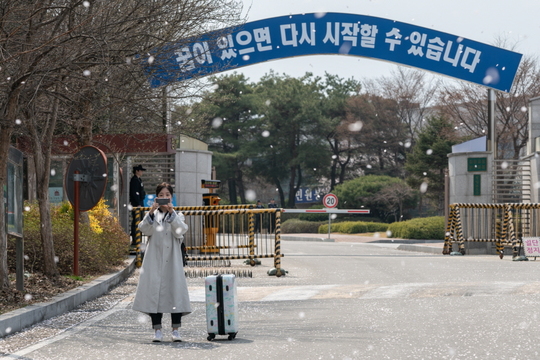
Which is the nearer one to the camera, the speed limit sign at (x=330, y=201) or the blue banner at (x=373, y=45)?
the blue banner at (x=373, y=45)

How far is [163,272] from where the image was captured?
8.22m

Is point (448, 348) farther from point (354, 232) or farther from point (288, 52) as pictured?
point (354, 232)

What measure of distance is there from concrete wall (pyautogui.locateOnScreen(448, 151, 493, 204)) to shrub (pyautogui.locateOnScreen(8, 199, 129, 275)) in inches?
457

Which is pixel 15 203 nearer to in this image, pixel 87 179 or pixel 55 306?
pixel 55 306

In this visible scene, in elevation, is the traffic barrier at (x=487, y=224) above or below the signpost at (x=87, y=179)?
below

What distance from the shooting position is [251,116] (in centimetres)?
6216

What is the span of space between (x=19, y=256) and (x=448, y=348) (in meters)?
6.08

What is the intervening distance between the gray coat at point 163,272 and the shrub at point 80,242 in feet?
18.3

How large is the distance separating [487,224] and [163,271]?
1796 centimetres

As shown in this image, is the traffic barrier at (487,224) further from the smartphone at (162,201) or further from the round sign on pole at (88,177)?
the smartphone at (162,201)

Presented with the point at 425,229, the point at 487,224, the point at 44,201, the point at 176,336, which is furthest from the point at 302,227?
the point at 176,336

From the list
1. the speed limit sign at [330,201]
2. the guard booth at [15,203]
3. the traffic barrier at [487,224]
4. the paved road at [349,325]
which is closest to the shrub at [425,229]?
the speed limit sign at [330,201]

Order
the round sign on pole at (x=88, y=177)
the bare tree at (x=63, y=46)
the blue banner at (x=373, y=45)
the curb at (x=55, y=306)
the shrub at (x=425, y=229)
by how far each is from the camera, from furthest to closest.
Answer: the shrub at (x=425, y=229), the blue banner at (x=373, y=45), the round sign on pole at (x=88, y=177), the bare tree at (x=63, y=46), the curb at (x=55, y=306)

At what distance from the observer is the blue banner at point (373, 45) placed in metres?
25.1
